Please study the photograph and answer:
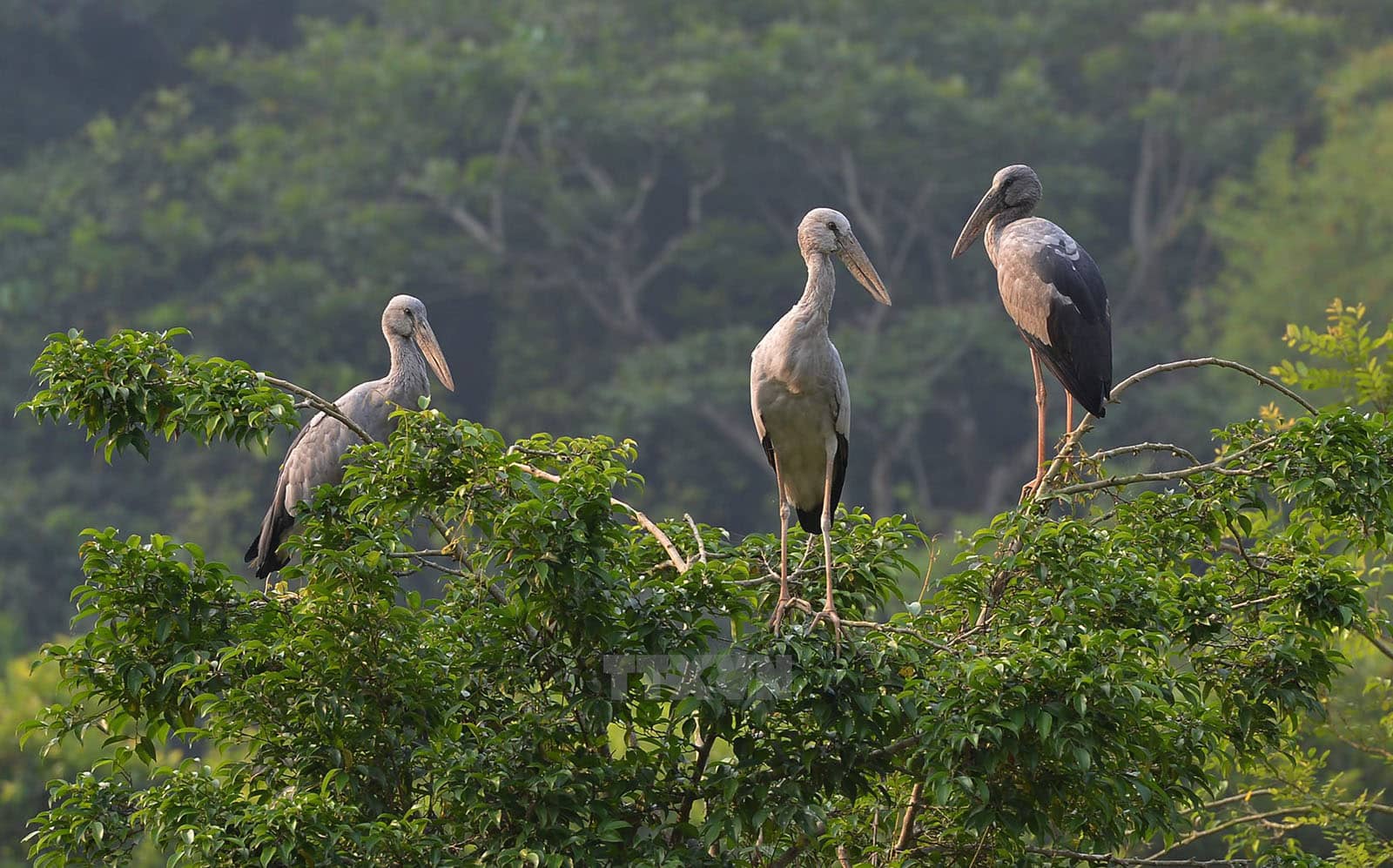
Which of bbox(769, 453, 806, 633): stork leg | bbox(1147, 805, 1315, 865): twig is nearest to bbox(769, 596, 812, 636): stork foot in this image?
bbox(769, 453, 806, 633): stork leg

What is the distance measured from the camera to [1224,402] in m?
29.8

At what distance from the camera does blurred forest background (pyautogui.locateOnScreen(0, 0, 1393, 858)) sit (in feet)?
98.6

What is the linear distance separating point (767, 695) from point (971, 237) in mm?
4124

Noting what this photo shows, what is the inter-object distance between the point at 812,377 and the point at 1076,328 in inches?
79.9

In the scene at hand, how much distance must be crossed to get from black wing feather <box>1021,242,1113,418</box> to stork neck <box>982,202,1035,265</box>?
524mm

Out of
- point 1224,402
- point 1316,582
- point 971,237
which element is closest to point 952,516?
point 1224,402

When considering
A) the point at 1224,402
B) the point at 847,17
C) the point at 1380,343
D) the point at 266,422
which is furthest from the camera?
the point at 847,17

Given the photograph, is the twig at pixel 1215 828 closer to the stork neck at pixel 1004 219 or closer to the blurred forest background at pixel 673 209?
the stork neck at pixel 1004 219

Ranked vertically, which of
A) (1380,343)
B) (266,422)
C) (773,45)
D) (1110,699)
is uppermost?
(773,45)

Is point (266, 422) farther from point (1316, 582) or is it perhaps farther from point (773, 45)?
point (773, 45)

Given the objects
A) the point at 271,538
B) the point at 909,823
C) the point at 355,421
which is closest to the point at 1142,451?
the point at 909,823

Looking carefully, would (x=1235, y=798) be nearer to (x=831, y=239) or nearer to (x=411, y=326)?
(x=831, y=239)

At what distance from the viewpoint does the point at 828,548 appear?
641 cm

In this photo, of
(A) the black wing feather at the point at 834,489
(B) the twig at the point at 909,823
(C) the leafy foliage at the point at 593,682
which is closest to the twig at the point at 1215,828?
(C) the leafy foliage at the point at 593,682
